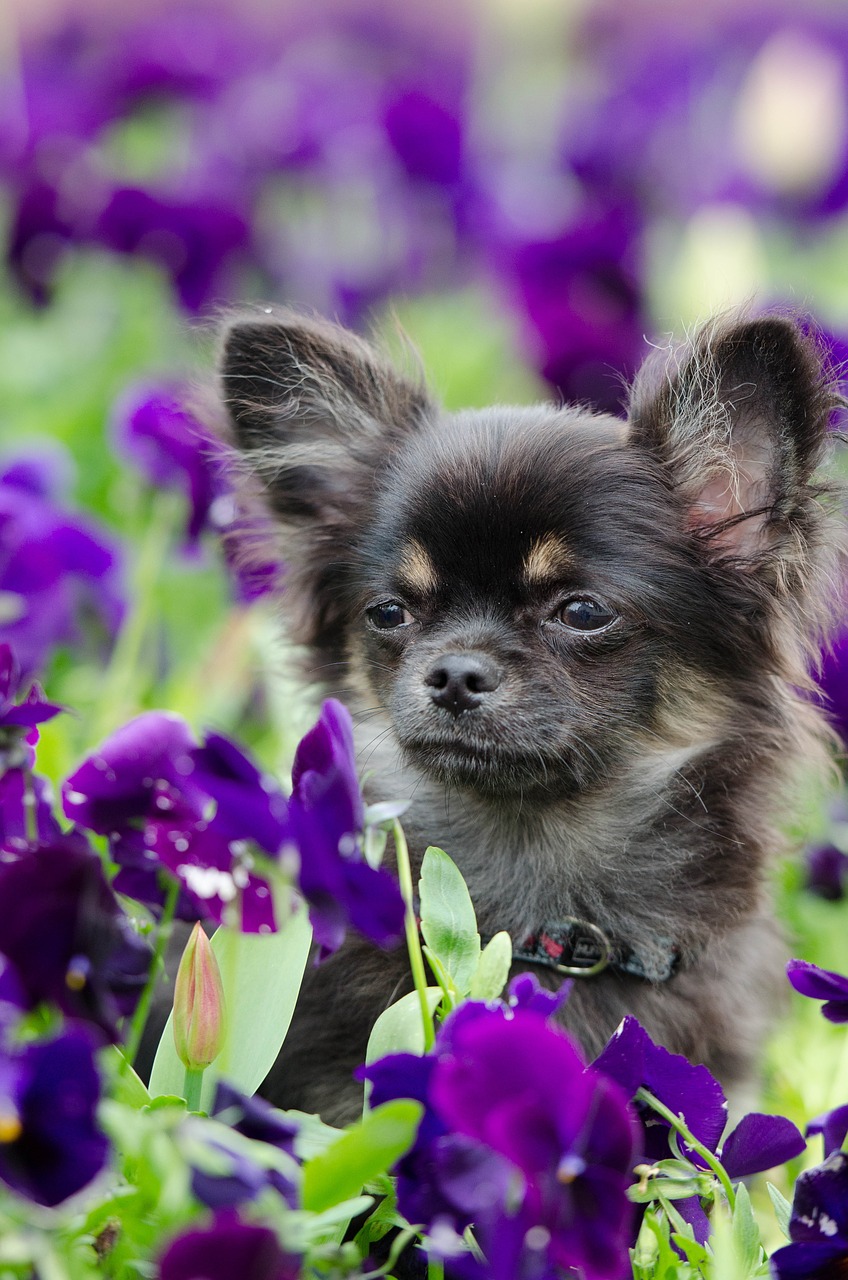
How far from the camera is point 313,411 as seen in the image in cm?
312

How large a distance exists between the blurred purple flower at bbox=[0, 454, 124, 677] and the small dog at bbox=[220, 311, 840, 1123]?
688mm

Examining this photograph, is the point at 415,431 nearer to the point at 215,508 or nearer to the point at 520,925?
the point at 215,508

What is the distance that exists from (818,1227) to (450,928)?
21.1 inches

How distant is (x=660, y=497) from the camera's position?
8.84 ft

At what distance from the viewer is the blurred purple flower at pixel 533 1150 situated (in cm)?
134

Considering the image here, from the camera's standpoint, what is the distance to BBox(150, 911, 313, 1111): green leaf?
5.98 feet

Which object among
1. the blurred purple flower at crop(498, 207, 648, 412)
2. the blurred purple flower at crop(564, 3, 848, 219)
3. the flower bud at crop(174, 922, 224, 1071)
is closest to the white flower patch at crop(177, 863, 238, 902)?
the flower bud at crop(174, 922, 224, 1071)

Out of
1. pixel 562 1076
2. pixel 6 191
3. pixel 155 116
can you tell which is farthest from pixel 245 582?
pixel 155 116

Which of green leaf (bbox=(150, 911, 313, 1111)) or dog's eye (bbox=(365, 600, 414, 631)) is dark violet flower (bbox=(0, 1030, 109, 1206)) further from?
dog's eye (bbox=(365, 600, 414, 631))

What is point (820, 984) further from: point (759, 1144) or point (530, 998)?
point (530, 998)

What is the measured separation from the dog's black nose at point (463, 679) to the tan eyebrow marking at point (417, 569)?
25 centimetres

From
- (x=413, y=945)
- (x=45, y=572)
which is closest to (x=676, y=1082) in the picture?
(x=413, y=945)

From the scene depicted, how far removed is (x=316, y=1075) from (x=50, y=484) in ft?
6.23

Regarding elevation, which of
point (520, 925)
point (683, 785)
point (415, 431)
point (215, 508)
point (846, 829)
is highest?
point (415, 431)
